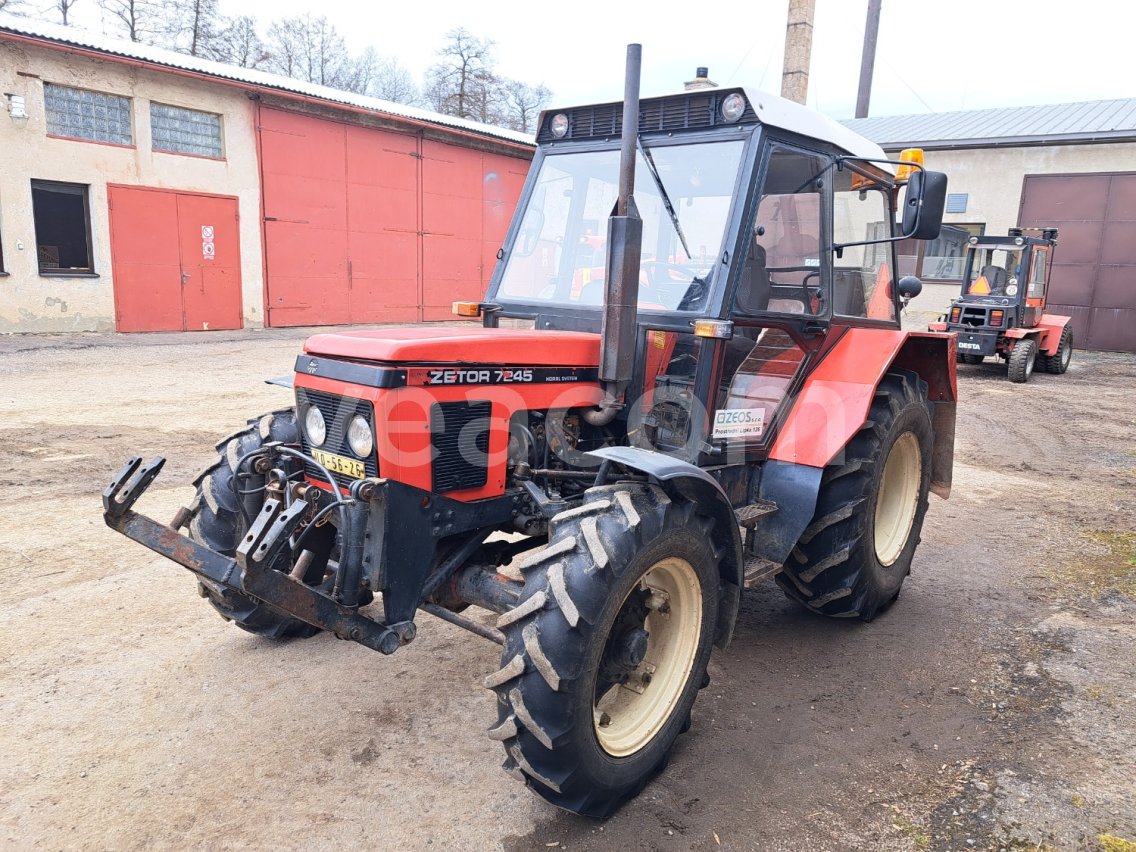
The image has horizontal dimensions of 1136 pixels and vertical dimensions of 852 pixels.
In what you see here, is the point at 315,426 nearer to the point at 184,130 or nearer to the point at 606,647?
the point at 606,647

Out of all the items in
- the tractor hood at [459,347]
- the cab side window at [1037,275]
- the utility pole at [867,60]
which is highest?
the utility pole at [867,60]

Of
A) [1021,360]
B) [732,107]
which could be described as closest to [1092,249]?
[1021,360]

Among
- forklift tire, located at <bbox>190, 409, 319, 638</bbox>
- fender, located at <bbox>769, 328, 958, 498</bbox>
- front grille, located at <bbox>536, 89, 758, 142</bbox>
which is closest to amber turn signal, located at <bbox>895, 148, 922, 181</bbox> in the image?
fender, located at <bbox>769, 328, 958, 498</bbox>

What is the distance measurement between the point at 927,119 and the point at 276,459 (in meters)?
26.2

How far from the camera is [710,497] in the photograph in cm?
280

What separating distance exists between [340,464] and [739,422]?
5.56 feet

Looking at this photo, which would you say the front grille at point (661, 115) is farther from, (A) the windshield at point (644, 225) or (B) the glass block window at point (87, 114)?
(B) the glass block window at point (87, 114)

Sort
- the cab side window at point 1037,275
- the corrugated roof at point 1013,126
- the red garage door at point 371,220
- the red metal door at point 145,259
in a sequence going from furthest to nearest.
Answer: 1. the corrugated roof at point 1013,126
2. the red garage door at point 371,220
3. the cab side window at point 1037,275
4. the red metal door at point 145,259

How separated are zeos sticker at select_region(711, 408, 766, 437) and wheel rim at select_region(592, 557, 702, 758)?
77 cm

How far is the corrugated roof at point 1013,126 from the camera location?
19.1 metres

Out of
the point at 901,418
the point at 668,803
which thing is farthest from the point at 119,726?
the point at 901,418

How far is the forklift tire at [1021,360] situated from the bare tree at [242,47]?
2687 centimetres

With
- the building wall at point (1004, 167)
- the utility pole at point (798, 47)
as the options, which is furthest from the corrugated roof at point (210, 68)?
the building wall at point (1004, 167)

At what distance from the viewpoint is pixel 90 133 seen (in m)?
12.8
